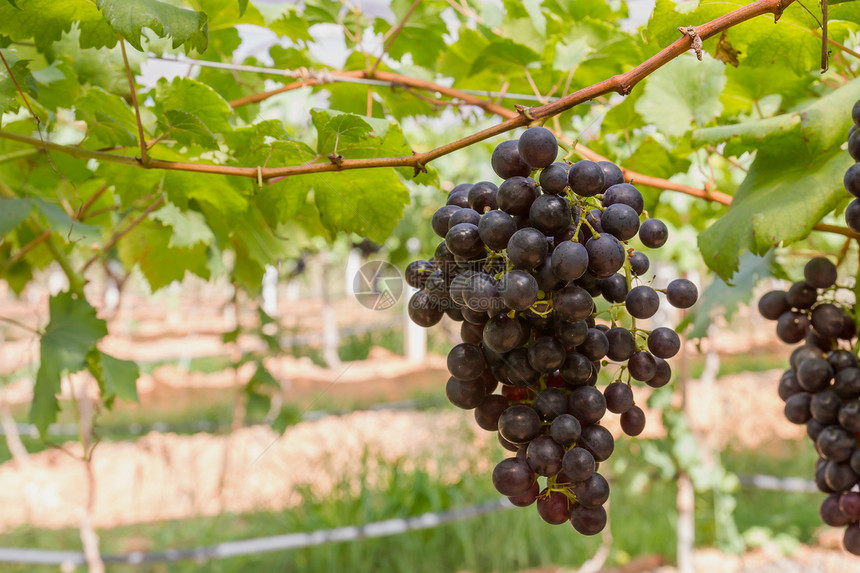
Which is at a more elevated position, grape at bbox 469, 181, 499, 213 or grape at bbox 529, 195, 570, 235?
grape at bbox 469, 181, 499, 213

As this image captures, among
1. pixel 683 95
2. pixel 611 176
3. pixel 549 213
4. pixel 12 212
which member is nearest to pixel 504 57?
pixel 683 95

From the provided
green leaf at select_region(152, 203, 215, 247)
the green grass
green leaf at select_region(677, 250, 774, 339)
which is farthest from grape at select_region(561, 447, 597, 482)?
the green grass

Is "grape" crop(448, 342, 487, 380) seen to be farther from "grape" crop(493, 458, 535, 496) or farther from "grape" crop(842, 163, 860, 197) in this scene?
"grape" crop(842, 163, 860, 197)

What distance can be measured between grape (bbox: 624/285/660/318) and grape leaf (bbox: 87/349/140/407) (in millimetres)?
930

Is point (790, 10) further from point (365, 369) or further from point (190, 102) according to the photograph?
point (365, 369)

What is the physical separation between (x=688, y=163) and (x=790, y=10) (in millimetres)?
362

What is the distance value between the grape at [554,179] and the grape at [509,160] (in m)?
0.03

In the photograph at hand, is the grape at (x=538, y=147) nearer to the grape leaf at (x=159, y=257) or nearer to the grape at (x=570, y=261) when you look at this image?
the grape at (x=570, y=261)

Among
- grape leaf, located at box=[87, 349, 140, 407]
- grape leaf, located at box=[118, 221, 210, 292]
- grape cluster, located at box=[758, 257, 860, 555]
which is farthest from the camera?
grape leaf, located at box=[118, 221, 210, 292]

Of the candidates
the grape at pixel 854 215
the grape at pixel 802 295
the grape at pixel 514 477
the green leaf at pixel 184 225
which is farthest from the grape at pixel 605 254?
the green leaf at pixel 184 225

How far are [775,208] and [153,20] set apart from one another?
0.73 metres

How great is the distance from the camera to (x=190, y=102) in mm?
790

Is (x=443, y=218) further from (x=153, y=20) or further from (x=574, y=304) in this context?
(x=153, y=20)

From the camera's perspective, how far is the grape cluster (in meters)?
0.88
